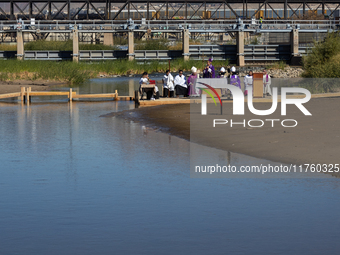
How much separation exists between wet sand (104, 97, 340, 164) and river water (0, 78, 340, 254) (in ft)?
3.56

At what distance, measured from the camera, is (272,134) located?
18.0 metres

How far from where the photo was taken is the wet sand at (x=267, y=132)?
14992 mm

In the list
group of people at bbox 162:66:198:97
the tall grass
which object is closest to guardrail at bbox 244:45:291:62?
the tall grass

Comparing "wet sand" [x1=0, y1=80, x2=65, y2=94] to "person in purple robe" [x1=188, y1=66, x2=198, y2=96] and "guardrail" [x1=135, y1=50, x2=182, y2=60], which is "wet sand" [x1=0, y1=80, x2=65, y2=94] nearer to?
"person in purple robe" [x1=188, y1=66, x2=198, y2=96]

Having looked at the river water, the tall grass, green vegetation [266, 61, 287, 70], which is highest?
green vegetation [266, 61, 287, 70]

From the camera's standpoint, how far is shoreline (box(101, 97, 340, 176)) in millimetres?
14844

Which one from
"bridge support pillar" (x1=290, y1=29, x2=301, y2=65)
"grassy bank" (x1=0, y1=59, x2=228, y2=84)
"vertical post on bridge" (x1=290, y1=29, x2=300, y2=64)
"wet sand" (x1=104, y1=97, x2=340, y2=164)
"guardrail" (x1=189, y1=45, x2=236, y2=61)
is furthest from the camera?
"guardrail" (x1=189, y1=45, x2=236, y2=61)

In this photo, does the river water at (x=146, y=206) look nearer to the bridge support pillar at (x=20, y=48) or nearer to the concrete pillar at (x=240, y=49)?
the bridge support pillar at (x=20, y=48)

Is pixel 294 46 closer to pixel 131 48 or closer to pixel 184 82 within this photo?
pixel 131 48

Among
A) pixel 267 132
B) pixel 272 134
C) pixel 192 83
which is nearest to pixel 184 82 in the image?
pixel 192 83

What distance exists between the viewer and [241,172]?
13.2m

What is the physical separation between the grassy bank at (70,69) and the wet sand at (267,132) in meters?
24.0

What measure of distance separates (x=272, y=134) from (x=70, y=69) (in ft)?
119

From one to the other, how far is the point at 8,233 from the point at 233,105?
18291mm
